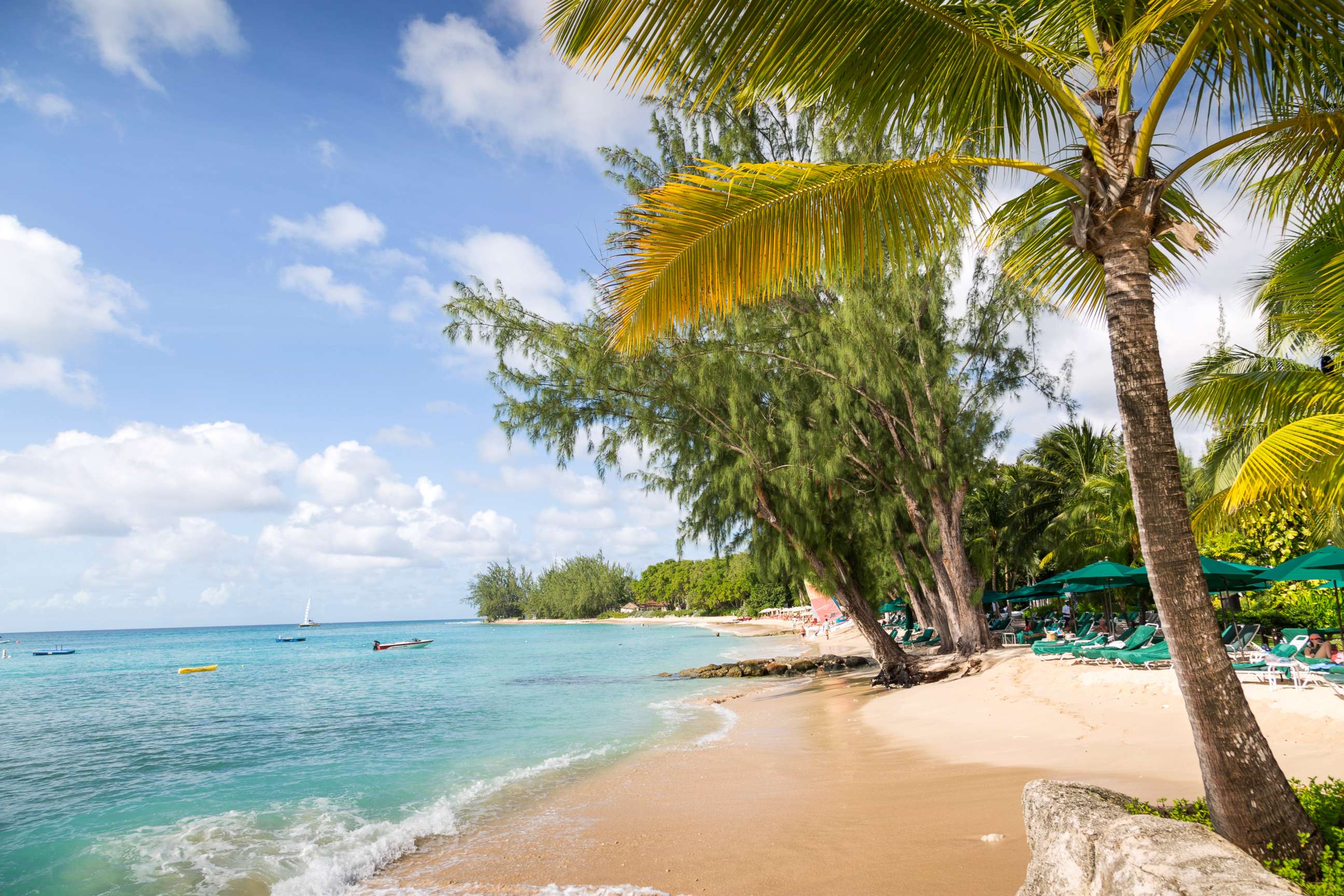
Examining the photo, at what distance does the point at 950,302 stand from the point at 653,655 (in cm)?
3027

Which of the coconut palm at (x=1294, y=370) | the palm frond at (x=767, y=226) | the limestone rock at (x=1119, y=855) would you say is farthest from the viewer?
the coconut palm at (x=1294, y=370)

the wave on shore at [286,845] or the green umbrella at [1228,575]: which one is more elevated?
the green umbrella at [1228,575]

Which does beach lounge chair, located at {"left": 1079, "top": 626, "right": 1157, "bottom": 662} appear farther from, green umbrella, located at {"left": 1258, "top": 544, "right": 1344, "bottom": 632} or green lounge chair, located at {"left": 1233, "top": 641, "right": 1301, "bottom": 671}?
green lounge chair, located at {"left": 1233, "top": 641, "right": 1301, "bottom": 671}

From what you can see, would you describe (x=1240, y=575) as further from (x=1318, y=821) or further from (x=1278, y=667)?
(x=1318, y=821)

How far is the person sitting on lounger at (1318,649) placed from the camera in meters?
11.5

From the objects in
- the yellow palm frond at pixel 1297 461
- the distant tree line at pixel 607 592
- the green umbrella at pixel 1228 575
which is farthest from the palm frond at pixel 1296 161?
the distant tree line at pixel 607 592

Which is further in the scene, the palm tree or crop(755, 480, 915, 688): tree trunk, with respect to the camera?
crop(755, 480, 915, 688): tree trunk

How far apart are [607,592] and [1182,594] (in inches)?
5428

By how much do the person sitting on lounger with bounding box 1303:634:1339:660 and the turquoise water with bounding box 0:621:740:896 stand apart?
982cm

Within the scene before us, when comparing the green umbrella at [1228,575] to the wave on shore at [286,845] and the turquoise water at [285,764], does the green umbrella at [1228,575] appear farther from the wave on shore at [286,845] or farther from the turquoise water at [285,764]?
the wave on shore at [286,845]

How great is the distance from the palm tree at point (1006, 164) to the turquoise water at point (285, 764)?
7.32 metres

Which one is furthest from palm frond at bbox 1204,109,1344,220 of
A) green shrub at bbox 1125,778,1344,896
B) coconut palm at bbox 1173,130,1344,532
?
green shrub at bbox 1125,778,1344,896

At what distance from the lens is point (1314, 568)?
→ 39.8 ft

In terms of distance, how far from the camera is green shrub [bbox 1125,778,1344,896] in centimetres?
308
